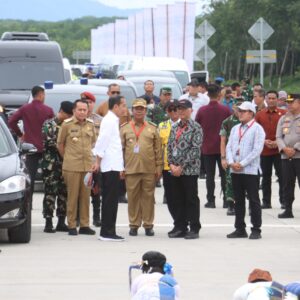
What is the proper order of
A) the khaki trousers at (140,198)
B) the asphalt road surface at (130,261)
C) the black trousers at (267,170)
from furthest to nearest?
the black trousers at (267,170) < the khaki trousers at (140,198) < the asphalt road surface at (130,261)

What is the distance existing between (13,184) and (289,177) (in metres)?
4.94

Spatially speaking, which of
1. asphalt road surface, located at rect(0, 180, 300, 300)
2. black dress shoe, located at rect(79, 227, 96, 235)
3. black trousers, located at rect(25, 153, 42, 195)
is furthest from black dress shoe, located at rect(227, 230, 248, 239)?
black trousers, located at rect(25, 153, 42, 195)

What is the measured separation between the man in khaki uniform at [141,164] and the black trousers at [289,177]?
2.77 m

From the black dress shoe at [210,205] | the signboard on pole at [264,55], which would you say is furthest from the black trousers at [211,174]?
the signboard on pole at [264,55]

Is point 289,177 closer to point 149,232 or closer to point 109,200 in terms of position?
point 149,232

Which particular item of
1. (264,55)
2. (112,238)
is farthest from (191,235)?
(264,55)

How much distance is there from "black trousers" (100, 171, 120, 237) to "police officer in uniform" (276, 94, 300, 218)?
3.44 metres

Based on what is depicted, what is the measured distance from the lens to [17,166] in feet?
50.3

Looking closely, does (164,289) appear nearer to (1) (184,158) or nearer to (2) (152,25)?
(1) (184,158)

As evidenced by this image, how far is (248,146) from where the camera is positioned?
623 inches

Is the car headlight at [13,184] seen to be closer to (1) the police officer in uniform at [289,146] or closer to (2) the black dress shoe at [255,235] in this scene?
(2) the black dress shoe at [255,235]

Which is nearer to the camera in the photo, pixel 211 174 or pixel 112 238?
pixel 112 238

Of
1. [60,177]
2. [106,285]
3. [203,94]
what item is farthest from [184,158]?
[203,94]

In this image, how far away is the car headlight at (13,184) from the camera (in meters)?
14.8
